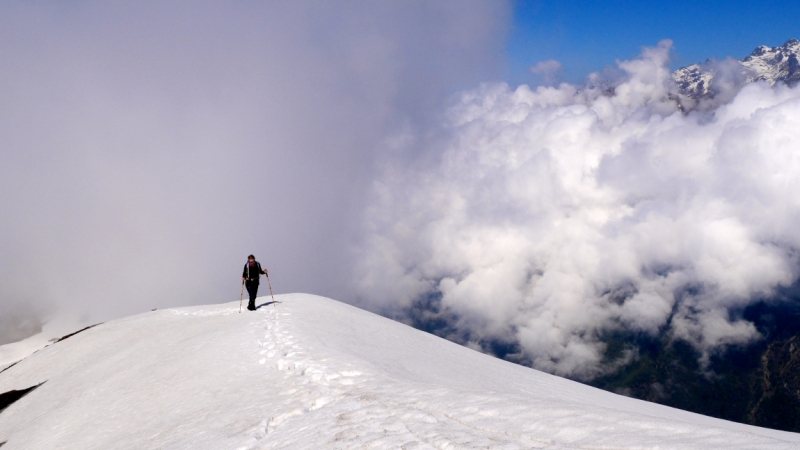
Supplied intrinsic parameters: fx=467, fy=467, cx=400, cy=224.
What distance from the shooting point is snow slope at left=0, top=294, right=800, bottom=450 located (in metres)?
10.9

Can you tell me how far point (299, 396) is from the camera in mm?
15297

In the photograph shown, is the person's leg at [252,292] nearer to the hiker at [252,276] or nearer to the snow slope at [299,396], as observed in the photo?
the hiker at [252,276]

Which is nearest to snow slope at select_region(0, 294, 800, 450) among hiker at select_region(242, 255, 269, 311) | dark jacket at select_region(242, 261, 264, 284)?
hiker at select_region(242, 255, 269, 311)

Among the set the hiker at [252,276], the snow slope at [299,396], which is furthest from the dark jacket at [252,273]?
the snow slope at [299,396]

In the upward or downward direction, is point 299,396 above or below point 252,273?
below

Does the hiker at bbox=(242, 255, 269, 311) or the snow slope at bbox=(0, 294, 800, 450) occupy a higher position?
the hiker at bbox=(242, 255, 269, 311)

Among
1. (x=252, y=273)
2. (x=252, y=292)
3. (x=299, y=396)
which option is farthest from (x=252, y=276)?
(x=299, y=396)

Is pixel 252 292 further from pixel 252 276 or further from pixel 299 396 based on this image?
pixel 299 396

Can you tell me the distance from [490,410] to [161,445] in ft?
32.6

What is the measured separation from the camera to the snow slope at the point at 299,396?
10875mm

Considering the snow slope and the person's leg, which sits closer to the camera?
the snow slope

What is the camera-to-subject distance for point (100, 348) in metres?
31.4

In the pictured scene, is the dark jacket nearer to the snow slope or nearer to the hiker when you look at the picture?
the hiker

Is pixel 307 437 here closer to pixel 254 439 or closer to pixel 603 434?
pixel 254 439
